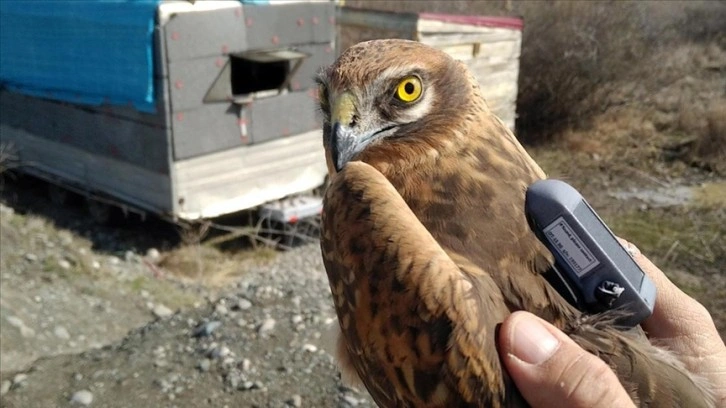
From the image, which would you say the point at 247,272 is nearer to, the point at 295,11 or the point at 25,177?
the point at 295,11

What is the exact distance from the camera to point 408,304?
8.42 feet

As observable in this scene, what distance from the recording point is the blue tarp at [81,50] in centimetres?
1119

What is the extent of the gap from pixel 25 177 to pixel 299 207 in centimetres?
659

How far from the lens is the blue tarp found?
440 inches

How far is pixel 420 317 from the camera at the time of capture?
255cm

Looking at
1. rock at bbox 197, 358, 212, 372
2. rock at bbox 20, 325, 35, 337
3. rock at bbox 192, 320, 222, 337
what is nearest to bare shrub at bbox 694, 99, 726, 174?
rock at bbox 192, 320, 222, 337

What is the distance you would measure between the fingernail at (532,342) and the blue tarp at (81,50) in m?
9.54

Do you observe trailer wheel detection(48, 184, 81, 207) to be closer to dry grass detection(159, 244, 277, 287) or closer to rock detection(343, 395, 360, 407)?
dry grass detection(159, 244, 277, 287)

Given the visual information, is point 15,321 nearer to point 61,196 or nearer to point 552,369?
point 61,196

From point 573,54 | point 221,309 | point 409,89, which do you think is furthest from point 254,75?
point 409,89

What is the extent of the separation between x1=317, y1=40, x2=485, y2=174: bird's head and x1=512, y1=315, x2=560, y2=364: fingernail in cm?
85

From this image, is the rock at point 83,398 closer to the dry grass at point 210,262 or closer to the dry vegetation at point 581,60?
the dry grass at point 210,262

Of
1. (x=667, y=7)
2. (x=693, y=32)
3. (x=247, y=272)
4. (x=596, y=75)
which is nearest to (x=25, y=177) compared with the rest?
(x=247, y=272)

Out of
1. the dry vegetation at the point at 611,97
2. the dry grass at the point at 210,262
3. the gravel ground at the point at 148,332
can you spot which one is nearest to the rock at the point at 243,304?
the gravel ground at the point at 148,332
